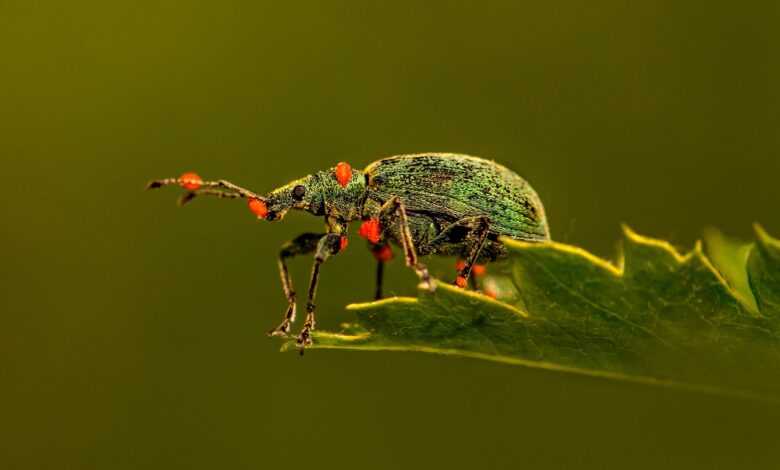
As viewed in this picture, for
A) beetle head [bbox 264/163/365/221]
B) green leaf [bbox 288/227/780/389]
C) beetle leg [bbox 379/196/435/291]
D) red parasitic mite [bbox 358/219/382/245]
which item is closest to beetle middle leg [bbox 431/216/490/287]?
beetle leg [bbox 379/196/435/291]

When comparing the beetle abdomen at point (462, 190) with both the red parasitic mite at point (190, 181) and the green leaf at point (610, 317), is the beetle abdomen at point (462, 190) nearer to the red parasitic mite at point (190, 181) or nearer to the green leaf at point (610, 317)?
the red parasitic mite at point (190, 181)

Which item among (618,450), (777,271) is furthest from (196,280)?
(777,271)

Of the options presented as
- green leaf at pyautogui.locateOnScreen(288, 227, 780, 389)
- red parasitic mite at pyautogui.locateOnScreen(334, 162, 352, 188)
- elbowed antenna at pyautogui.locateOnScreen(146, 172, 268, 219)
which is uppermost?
red parasitic mite at pyautogui.locateOnScreen(334, 162, 352, 188)

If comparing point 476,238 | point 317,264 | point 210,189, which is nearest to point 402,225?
point 476,238

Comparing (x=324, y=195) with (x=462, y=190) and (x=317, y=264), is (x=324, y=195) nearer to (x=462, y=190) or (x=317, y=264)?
(x=317, y=264)

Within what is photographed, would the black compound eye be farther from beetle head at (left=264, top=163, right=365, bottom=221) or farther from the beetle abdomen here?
the beetle abdomen

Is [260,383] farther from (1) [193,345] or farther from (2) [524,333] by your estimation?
(2) [524,333]
